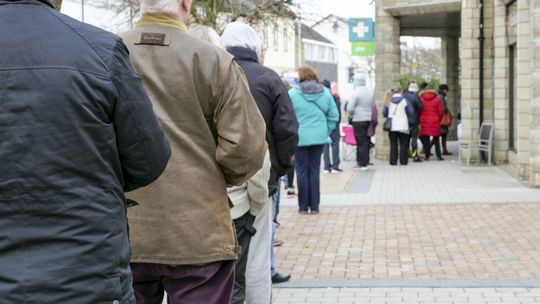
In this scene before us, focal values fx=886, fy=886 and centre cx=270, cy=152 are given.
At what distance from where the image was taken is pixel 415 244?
28.6ft

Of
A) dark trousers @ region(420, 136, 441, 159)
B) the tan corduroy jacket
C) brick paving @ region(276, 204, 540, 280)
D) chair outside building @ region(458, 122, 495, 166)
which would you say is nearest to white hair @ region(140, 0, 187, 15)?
the tan corduroy jacket

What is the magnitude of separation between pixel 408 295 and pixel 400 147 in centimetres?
1267

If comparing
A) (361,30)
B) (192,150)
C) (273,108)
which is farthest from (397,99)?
(192,150)

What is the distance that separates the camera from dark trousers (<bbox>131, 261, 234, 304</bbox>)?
11.4 ft

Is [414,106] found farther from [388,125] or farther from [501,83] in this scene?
[501,83]

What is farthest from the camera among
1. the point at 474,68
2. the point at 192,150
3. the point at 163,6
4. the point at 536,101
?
the point at 474,68

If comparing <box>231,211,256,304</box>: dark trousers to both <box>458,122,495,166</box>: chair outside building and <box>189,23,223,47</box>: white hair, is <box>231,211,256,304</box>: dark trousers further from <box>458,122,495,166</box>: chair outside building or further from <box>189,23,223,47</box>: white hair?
<box>458,122,495,166</box>: chair outside building

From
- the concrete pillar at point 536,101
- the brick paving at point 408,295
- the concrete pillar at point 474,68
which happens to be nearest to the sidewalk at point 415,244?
the brick paving at point 408,295

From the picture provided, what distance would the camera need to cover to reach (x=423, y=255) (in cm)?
807

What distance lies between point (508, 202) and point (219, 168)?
8.80m

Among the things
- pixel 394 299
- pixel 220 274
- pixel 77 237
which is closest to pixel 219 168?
pixel 220 274

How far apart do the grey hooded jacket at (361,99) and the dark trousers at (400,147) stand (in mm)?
1619

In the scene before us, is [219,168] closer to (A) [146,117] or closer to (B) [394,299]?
(A) [146,117]

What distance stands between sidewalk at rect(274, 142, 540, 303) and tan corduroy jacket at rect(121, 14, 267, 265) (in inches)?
120
